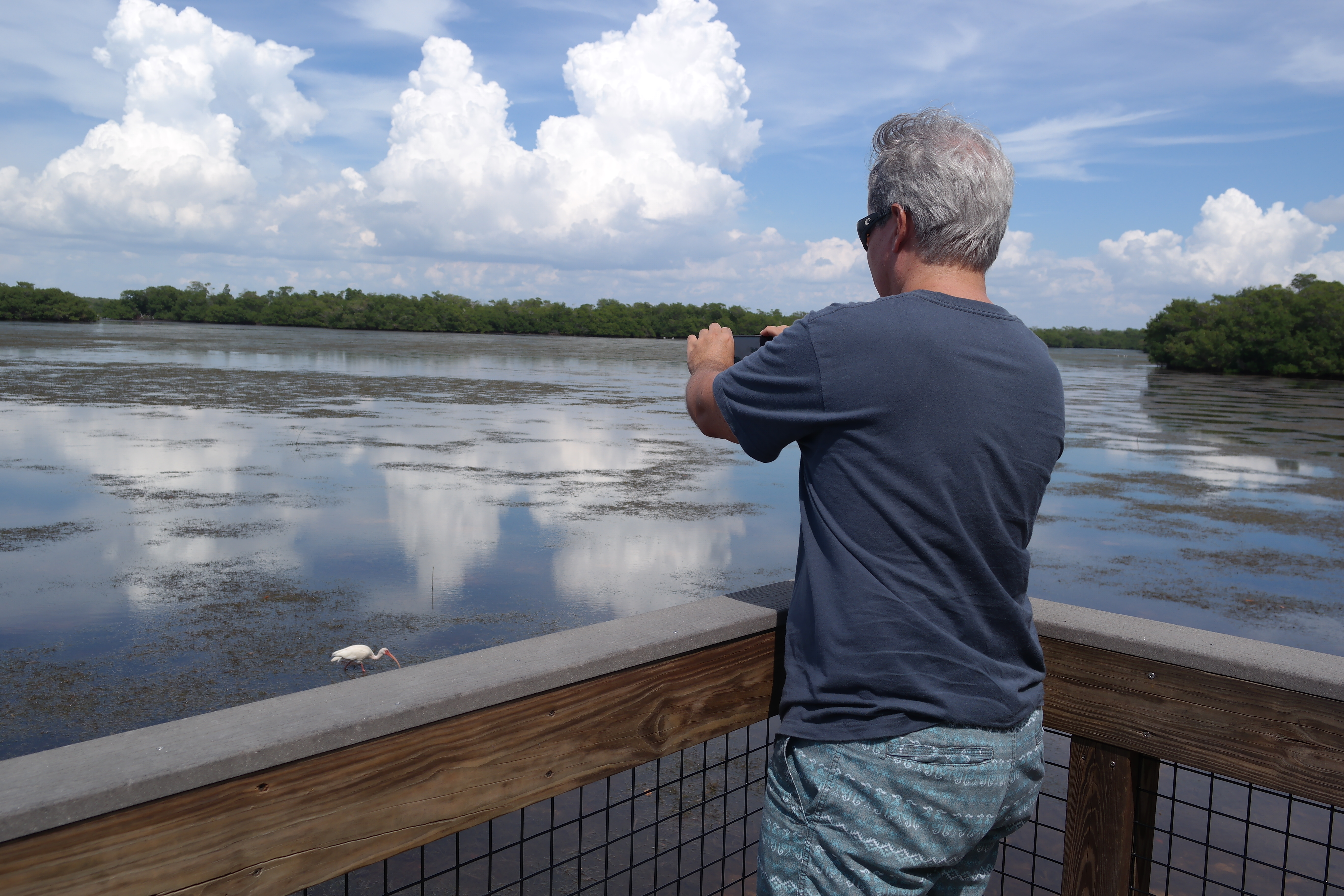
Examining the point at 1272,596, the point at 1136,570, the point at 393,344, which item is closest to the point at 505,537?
the point at 1136,570

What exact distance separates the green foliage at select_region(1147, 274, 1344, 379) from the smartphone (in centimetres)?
7668

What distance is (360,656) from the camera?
20.4 ft

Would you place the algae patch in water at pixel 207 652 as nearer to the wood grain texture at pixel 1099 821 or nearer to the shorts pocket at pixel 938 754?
the wood grain texture at pixel 1099 821

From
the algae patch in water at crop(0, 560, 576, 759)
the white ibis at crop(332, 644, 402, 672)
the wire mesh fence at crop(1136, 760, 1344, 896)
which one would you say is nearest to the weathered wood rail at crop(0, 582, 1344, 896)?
the wire mesh fence at crop(1136, 760, 1344, 896)

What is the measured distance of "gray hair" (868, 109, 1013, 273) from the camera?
64.9 inches

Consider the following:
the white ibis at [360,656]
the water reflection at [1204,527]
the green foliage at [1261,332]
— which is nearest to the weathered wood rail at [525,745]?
the white ibis at [360,656]

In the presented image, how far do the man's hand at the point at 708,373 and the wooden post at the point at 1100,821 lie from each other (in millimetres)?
1045

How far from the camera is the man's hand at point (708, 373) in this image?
179 cm

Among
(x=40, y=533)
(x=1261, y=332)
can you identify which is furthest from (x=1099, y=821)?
(x=1261, y=332)

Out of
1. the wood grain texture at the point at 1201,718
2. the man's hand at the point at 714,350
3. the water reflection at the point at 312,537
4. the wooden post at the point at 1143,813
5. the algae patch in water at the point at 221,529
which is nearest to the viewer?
the wood grain texture at the point at 1201,718

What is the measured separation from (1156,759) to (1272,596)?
864 cm

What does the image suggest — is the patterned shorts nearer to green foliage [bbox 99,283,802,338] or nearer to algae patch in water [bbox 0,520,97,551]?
algae patch in water [bbox 0,520,97,551]

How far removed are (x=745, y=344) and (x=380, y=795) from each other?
110 cm

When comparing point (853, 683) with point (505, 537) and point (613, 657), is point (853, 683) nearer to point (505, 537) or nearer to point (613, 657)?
point (613, 657)
